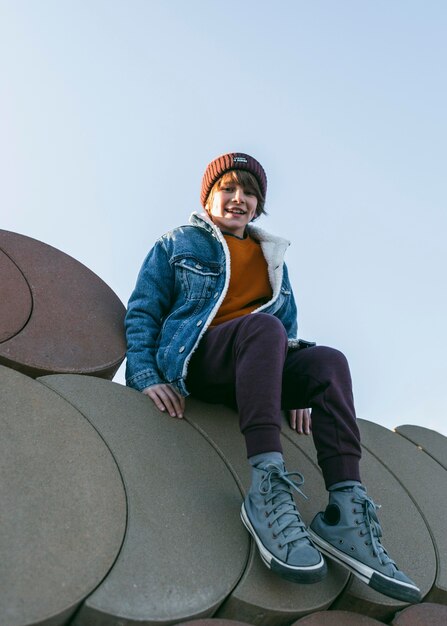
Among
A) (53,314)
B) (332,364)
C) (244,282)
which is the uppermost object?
(244,282)

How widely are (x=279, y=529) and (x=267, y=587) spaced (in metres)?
0.15

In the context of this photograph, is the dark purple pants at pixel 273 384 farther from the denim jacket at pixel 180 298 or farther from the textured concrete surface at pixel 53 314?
the textured concrete surface at pixel 53 314

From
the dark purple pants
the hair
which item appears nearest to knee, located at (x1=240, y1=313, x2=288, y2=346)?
the dark purple pants

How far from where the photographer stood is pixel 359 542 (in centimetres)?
171

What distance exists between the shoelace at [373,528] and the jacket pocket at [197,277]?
935mm

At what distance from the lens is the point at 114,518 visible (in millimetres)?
1657

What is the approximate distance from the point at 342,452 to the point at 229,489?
35cm

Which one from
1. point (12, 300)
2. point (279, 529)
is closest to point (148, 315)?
point (12, 300)

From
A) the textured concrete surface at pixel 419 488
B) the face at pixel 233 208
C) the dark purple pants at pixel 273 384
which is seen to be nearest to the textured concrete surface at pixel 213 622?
the dark purple pants at pixel 273 384

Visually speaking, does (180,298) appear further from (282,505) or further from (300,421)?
(282,505)

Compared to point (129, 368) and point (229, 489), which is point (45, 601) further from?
point (129, 368)

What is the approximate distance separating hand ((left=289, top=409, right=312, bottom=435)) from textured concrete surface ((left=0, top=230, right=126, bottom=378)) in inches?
26.0

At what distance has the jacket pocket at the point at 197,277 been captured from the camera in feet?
7.95

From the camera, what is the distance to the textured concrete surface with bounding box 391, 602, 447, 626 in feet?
5.92
